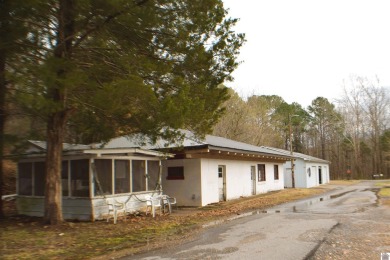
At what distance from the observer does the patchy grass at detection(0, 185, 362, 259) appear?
312 inches

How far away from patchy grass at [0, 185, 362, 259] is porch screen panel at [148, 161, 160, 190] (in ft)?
5.92

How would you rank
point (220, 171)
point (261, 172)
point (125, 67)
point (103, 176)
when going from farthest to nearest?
1. point (261, 172)
2. point (220, 171)
3. point (103, 176)
4. point (125, 67)

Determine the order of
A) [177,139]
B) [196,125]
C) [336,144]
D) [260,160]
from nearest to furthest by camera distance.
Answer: [177,139]
[196,125]
[260,160]
[336,144]

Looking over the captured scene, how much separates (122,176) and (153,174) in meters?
1.99

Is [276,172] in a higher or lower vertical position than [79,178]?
lower

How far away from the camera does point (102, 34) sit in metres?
10.5

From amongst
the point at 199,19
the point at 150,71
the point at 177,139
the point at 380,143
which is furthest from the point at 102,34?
the point at 380,143

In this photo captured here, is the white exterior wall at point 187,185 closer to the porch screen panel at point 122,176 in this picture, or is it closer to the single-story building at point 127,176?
the single-story building at point 127,176

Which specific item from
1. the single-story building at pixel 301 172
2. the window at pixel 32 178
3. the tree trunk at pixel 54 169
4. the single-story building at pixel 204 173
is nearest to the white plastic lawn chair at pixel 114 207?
the tree trunk at pixel 54 169

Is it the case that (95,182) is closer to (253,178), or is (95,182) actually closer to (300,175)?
(253,178)

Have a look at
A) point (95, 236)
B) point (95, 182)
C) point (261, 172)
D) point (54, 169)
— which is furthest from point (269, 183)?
point (95, 236)

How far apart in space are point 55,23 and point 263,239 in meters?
8.04

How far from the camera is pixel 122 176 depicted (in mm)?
13938

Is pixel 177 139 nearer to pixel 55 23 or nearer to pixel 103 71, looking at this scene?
pixel 103 71
